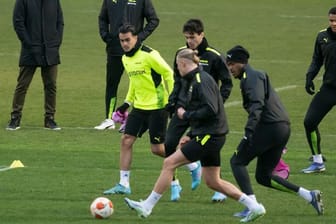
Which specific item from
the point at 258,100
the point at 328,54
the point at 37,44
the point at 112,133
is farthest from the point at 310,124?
the point at 37,44

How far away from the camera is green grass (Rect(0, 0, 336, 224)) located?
1348 centimetres

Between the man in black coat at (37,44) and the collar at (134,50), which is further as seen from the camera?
the man in black coat at (37,44)

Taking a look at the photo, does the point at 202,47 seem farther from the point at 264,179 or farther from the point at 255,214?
the point at 255,214

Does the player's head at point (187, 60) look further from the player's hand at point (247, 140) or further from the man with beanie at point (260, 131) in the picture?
the player's hand at point (247, 140)

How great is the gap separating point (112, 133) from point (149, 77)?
5.50 metres

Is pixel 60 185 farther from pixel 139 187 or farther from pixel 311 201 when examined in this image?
pixel 311 201

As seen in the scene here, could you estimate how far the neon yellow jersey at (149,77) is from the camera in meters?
14.6

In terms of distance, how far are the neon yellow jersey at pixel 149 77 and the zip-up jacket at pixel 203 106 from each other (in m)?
1.75

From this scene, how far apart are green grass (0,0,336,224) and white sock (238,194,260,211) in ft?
1.08

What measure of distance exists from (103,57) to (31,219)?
18.7m

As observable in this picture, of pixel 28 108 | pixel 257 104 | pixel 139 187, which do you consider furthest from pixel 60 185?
pixel 28 108

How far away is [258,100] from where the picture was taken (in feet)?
41.5

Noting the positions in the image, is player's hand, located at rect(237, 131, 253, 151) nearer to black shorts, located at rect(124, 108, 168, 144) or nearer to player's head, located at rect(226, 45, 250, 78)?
player's head, located at rect(226, 45, 250, 78)

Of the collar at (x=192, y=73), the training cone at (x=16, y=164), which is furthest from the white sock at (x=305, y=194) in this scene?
the training cone at (x=16, y=164)
